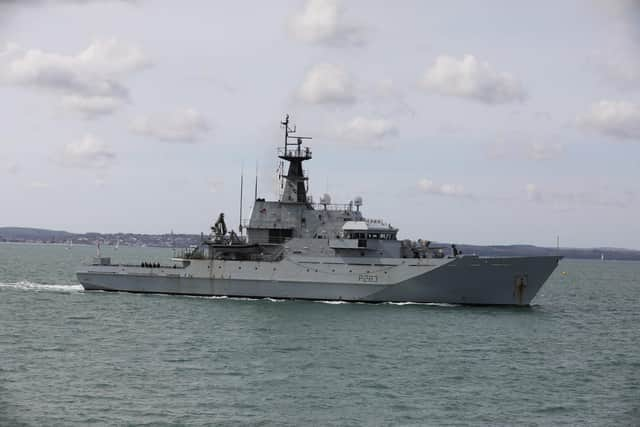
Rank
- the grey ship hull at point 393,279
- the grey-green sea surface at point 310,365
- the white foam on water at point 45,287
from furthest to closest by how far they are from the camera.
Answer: the white foam on water at point 45,287 < the grey ship hull at point 393,279 < the grey-green sea surface at point 310,365

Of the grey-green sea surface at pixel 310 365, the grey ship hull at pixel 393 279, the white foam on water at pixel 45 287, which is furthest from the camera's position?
the white foam on water at pixel 45 287

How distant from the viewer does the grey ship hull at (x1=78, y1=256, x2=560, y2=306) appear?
125ft

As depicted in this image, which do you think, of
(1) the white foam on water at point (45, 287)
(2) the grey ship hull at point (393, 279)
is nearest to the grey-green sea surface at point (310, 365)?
(2) the grey ship hull at point (393, 279)

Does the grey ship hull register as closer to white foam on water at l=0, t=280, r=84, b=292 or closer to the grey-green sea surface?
the grey-green sea surface

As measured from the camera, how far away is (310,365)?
24.1 meters

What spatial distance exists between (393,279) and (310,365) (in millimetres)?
15260

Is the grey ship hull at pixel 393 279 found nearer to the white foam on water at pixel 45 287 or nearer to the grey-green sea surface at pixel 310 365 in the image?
the grey-green sea surface at pixel 310 365

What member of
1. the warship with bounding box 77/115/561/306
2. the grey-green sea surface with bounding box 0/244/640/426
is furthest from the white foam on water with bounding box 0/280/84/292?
the grey-green sea surface with bounding box 0/244/640/426

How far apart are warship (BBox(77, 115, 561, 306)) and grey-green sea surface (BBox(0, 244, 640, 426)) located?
44.4 inches

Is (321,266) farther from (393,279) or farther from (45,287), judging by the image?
(45,287)

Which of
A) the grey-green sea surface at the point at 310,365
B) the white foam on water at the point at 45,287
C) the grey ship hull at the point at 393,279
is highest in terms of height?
the grey ship hull at the point at 393,279

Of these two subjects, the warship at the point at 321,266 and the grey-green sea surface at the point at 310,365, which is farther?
the warship at the point at 321,266

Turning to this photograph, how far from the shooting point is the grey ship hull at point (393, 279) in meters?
38.2

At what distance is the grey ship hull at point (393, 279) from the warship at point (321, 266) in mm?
52
